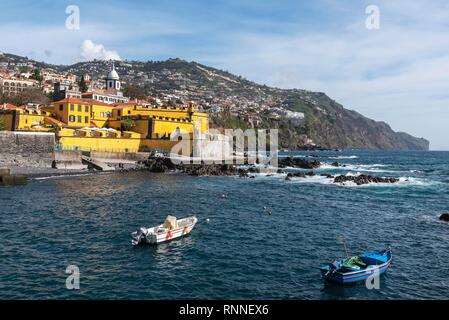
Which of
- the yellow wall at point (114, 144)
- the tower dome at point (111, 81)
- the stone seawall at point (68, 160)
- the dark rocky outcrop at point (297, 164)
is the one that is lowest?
the dark rocky outcrop at point (297, 164)

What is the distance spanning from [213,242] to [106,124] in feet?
183

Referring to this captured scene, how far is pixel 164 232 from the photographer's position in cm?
2417

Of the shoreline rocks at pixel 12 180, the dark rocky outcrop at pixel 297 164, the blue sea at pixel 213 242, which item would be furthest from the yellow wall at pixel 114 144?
the dark rocky outcrop at pixel 297 164

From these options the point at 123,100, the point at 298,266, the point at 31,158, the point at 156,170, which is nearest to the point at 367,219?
the point at 298,266

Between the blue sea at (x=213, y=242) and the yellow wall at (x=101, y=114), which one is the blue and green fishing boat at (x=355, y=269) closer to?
the blue sea at (x=213, y=242)

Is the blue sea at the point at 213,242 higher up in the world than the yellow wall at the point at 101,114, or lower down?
lower down

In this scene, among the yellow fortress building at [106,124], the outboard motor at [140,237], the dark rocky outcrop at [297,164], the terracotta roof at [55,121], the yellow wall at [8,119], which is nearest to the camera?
the outboard motor at [140,237]

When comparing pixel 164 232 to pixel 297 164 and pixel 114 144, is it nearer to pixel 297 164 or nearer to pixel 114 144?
pixel 114 144

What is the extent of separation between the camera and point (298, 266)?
1991cm

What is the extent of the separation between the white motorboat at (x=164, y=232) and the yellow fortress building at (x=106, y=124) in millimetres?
40733

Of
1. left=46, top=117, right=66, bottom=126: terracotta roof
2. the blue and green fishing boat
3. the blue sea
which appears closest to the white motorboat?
the blue sea

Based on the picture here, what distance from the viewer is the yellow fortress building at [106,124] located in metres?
62.0

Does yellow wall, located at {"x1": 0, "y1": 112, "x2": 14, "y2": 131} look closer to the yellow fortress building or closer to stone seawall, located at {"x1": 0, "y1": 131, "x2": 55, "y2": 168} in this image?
the yellow fortress building

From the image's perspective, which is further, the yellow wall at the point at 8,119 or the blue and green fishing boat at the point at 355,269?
the yellow wall at the point at 8,119
